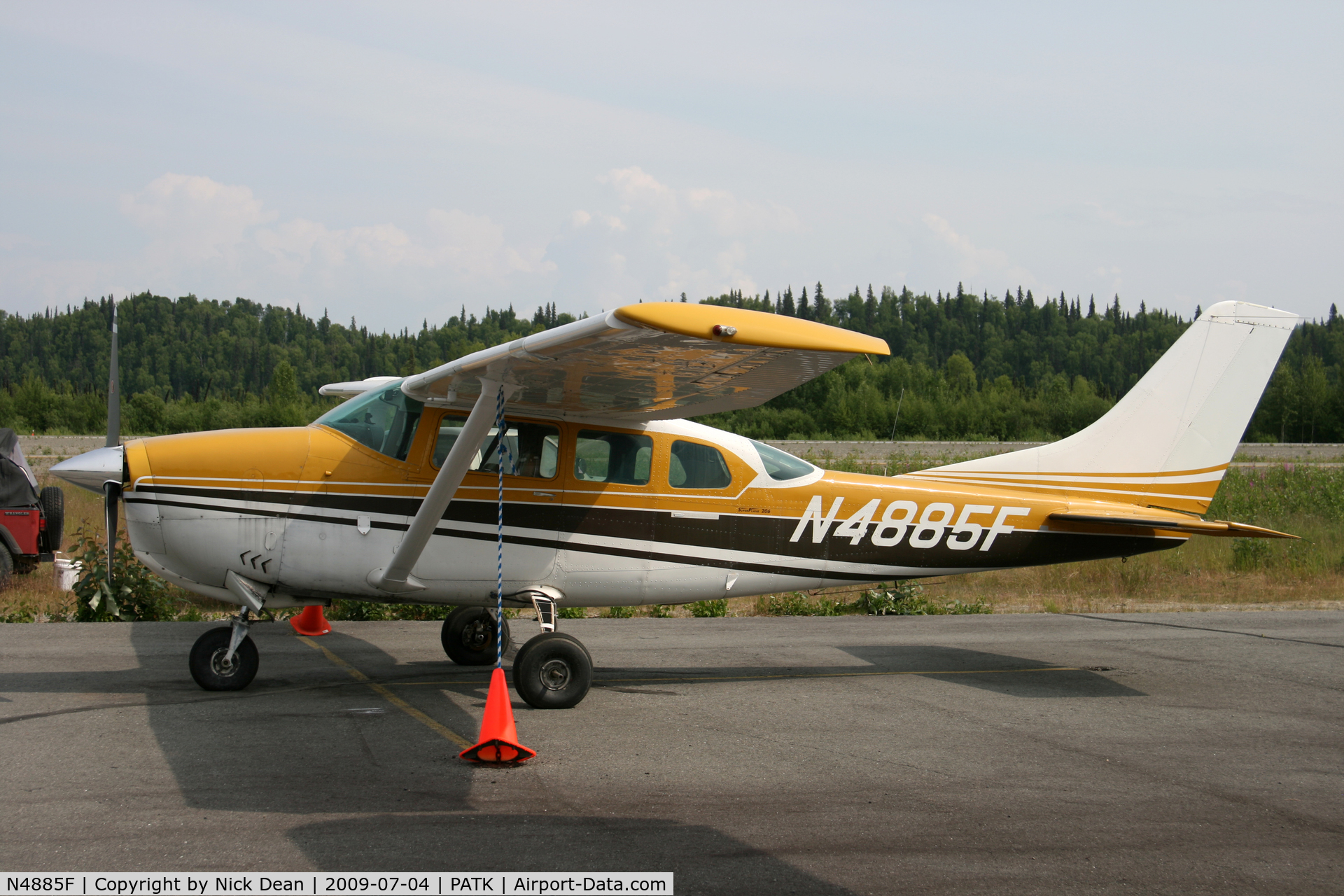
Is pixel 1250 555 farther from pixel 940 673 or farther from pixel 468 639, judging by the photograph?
pixel 468 639

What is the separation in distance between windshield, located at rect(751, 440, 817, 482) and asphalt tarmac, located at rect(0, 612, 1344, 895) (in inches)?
70.4

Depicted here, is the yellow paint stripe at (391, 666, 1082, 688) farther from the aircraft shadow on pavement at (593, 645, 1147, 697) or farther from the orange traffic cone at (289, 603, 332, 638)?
the orange traffic cone at (289, 603, 332, 638)

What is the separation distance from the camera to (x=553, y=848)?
4.35m

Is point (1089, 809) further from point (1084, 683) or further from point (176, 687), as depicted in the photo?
point (176, 687)

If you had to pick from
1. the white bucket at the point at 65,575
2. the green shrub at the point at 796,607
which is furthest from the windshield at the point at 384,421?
the white bucket at the point at 65,575

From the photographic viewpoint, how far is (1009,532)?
851 centimetres

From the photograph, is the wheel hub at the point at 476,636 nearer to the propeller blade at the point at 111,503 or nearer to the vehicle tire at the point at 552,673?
the vehicle tire at the point at 552,673

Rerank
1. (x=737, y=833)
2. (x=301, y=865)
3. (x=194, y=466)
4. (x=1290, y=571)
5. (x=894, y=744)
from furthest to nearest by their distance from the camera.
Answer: (x=1290, y=571) → (x=194, y=466) → (x=894, y=744) → (x=737, y=833) → (x=301, y=865)

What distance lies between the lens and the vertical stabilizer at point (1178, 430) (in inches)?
342

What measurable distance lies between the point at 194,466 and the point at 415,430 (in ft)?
5.23

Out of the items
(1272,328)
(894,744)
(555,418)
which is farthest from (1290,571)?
(555,418)

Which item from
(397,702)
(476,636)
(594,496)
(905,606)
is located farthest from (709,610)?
(397,702)

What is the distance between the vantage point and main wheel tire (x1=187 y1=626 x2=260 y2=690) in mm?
7301

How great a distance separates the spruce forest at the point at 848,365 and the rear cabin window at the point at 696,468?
53.1m
